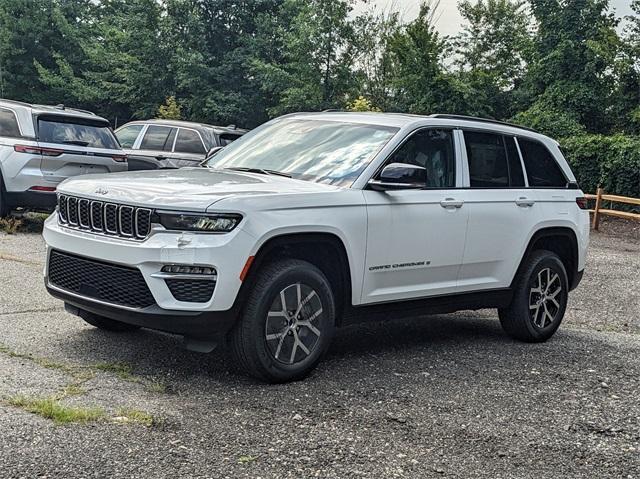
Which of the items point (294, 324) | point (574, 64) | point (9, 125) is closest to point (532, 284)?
point (294, 324)

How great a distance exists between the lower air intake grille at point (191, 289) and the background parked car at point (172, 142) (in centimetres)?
872

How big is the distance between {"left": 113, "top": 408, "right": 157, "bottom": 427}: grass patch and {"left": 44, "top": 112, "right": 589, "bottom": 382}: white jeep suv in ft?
2.04

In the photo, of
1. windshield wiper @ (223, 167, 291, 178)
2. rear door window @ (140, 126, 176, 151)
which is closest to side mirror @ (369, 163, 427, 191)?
windshield wiper @ (223, 167, 291, 178)

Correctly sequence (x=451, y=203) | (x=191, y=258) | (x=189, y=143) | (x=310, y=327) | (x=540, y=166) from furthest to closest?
(x=189, y=143) → (x=540, y=166) → (x=451, y=203) → (x=310, y=327) → (x=191, y=258)

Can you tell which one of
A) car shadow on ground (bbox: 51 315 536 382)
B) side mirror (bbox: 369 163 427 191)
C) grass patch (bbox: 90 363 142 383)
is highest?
side mirror (bbox: 369 163 427 191)

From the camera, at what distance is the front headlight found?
481cm

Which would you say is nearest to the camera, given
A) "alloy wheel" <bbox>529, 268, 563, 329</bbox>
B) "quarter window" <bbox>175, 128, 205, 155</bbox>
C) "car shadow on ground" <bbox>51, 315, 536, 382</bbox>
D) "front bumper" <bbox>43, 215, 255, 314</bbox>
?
"front bumper" <bbox>43, 215, 255, 314</bbox>

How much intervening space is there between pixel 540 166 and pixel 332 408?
143 inches

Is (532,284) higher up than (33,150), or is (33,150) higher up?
(33,150)

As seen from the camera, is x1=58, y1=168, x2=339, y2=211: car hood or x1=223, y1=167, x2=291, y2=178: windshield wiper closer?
x1=58, y1=168, x2=339, y2=211: car hood

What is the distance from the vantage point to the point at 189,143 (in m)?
13.9

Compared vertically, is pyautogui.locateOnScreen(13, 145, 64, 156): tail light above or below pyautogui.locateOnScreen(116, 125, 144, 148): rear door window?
below

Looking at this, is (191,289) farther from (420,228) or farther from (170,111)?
(170,111)

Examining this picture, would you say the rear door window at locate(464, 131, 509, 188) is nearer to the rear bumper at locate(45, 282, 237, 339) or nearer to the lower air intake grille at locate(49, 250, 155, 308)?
the rear bumper at locate(45, 282, 237, 339)
